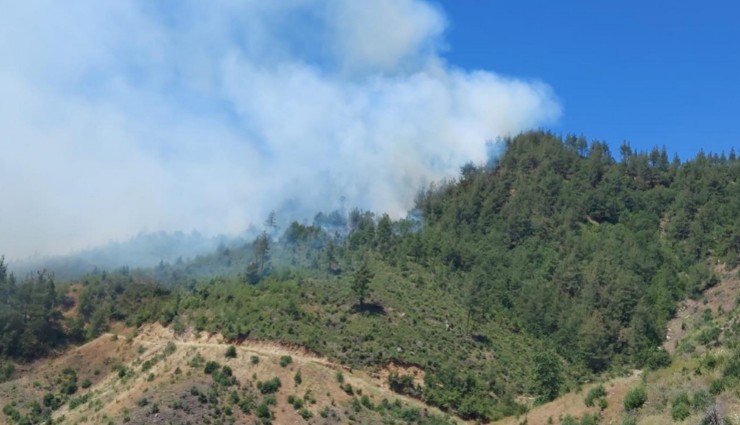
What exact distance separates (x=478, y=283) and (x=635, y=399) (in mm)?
60283

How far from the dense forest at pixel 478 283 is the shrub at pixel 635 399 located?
9.66m

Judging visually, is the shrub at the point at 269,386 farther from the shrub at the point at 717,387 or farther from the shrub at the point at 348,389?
the shrub at the point at 717,387

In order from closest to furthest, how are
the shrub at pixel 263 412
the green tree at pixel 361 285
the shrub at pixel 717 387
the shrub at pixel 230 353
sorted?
the shrub at pixel 717 387, the shrub at pixel 263 412, the shrub at pixel 230 353, the green tree at pixel 361 285

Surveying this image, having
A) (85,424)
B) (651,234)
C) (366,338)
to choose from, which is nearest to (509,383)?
(366,338)

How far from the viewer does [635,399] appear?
167 ft

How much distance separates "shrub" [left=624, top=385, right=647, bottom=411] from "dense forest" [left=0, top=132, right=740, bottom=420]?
9656 millimetres

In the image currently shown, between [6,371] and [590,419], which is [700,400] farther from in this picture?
[6,371]

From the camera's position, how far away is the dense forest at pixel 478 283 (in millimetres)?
94188

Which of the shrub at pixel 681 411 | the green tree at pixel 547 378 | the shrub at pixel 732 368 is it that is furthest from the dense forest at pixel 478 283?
the shrub at pixel 681 411

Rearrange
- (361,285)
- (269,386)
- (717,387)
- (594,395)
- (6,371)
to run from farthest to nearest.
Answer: (6,371) < (361,285) < (269,386) < (594,395) < (717,387)

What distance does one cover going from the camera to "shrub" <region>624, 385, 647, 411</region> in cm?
5091

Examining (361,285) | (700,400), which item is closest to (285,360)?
(361,285)

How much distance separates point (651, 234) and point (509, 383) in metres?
54.7

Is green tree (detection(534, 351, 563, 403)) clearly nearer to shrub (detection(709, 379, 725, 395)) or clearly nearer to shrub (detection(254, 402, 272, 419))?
shrub (detection(254, 402, 272, 419))
